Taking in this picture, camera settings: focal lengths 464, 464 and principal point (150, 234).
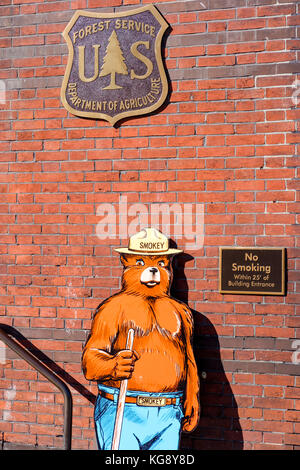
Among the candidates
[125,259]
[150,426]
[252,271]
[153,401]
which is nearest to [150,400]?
[153,401]

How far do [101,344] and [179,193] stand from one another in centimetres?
111

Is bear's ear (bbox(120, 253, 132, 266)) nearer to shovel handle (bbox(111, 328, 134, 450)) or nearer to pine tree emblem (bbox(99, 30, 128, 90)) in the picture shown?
shovel handle (bbox(111, 328, 134, 450))

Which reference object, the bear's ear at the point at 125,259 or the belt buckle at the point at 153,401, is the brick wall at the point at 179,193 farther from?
the belt buckle at the point at 153,401

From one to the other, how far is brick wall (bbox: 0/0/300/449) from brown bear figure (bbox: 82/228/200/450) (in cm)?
23

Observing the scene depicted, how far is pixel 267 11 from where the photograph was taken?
9.91 ft

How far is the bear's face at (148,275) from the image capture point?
2938 mm

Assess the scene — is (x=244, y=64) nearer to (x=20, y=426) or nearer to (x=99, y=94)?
(x=99, y=94)

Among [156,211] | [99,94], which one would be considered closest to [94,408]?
[156,211]

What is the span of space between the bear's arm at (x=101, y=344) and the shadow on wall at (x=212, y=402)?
53 cm

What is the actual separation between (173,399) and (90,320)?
2.61 ft

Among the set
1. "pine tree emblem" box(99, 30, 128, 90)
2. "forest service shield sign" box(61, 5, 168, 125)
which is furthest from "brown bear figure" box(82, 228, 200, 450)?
"pine tree emblem" box(99, 30, 128, 90)

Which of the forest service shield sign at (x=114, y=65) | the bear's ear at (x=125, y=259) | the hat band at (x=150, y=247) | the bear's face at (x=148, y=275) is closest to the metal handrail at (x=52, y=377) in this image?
the bear's face at (x=148, y=275)

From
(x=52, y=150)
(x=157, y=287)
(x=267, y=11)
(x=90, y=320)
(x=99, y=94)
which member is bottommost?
(x=90, y=320)

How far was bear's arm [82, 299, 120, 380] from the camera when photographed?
114 inches
